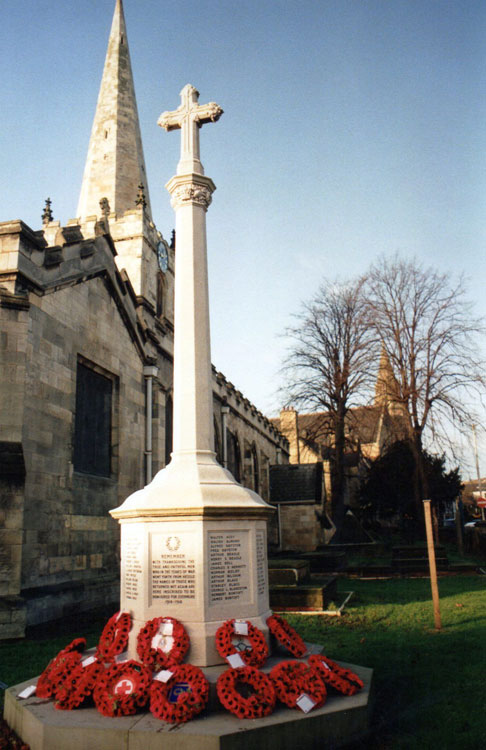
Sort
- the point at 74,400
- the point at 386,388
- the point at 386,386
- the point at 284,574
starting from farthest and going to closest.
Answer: the point at 386,388, the point at 386,386, the point at 284,574, the point at 74,400

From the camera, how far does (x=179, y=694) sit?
4840 mm

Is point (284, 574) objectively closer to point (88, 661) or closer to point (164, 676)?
point (88, 661)

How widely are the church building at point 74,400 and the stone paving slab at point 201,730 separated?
15.6 feet

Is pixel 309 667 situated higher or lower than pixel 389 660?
higher

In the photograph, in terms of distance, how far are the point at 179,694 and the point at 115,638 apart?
3.91 ft

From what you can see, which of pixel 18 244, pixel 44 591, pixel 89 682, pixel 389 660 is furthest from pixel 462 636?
pixel 18 244

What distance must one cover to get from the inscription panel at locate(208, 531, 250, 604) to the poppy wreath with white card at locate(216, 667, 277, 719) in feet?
2.78

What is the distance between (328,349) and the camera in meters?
27.6

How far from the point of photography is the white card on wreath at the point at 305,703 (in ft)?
15.5

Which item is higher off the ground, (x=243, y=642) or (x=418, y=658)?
(x=243, y=642)

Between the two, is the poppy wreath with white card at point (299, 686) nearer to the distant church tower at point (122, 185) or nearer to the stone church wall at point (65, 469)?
the stone church wall at point (65, 469)

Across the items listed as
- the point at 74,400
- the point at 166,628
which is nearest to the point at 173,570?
the point at 166,628

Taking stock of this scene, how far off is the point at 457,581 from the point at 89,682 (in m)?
13.1

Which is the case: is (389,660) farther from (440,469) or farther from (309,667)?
(440,469)
